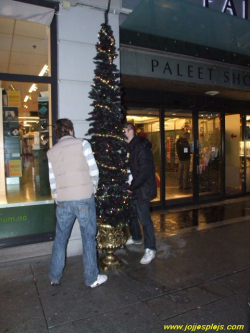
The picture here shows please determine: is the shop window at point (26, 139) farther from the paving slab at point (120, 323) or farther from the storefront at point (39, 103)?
the paving slab at point (120, 323)

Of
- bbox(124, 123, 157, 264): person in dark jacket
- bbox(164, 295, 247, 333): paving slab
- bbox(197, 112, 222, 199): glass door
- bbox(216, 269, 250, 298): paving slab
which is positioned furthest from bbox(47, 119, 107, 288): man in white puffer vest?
bbox(197, 112, 222, 199): glass door

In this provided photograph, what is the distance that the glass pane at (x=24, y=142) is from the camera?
4562mm

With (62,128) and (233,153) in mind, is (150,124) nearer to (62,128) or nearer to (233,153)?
(233,153)

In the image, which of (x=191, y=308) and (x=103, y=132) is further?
(x=103, y=132)

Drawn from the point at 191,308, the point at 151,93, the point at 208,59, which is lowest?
the point at 191,308

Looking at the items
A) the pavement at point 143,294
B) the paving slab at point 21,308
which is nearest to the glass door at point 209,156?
the pavement at point 143,294

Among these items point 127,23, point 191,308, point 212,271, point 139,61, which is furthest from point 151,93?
point 191,308

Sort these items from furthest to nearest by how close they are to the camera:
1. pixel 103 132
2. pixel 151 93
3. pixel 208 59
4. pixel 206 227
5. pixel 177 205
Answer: pixel 177 205
pixel 151 93
pixel 208 59
pixel 206 227
pixel 103 132

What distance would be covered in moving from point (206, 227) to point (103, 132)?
132 inches

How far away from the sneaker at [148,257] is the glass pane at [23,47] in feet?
11.0

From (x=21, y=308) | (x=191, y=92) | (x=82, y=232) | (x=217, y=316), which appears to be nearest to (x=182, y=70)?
(x=191, y=92)

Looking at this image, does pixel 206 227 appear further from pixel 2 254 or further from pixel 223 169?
pixel 2 254

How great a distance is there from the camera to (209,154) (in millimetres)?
8234

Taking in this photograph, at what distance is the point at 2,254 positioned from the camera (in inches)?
157
